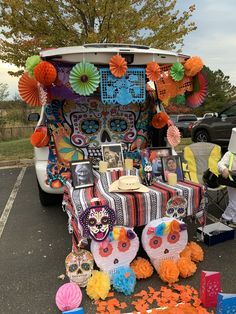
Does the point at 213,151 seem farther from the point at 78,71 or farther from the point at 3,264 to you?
the point at 3,264

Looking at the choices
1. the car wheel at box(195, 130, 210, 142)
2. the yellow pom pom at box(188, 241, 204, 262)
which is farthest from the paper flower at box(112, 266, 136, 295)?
the car wheel at box(195, 130, 210, 142)

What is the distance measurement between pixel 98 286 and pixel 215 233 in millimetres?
1547

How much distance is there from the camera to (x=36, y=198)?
5.33 m

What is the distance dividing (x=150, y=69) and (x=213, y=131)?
8.01 m

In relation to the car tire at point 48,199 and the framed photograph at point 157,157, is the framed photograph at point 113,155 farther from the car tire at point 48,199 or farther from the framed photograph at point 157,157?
the car tire at point 48,199

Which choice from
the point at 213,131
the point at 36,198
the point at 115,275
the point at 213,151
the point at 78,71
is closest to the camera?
the point at 115,275

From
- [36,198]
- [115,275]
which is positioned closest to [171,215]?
[115,275]

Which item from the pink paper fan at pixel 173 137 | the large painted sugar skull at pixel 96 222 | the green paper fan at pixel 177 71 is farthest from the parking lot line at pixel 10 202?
the green paper fan at pixel 177 71

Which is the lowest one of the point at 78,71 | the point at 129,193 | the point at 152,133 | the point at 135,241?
the point at 135,241

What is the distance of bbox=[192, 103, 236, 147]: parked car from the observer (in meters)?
10.3

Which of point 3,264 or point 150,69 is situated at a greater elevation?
point 150,69

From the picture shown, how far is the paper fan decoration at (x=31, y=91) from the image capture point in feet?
12.0

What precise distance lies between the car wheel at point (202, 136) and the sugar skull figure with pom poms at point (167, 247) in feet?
29.0

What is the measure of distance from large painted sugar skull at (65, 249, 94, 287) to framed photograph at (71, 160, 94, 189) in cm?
78
